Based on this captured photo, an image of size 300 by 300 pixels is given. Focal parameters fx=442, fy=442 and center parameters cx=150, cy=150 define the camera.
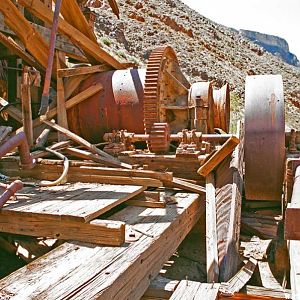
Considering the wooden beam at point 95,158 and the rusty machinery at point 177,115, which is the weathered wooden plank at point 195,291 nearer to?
the rusty machinery at point 177,115

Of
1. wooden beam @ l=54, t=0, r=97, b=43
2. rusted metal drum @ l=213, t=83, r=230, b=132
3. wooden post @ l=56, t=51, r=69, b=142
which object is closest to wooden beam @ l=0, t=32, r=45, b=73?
wooden post @ l=56, t=51, r=69, b=142

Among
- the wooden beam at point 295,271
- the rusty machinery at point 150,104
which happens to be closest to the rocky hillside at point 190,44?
the rusty machinery at point 150,104

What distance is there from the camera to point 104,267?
2693 millimetres

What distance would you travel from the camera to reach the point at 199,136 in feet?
17.7

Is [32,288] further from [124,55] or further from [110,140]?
[124,55]

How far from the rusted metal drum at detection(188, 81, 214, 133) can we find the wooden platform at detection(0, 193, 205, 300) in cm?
234

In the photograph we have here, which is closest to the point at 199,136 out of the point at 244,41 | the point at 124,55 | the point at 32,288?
the point at 32,288

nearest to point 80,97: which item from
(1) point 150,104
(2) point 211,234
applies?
(1) point 150,104

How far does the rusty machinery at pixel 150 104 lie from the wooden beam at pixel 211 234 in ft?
4.55

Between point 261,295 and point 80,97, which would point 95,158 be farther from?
point 261,295

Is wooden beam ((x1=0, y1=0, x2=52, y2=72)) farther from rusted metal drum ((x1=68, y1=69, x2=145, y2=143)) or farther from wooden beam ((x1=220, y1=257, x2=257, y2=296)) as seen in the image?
wooden beam ((x1=220, y1=257, x2=257, y2=296))

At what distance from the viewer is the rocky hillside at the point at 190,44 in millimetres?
24078

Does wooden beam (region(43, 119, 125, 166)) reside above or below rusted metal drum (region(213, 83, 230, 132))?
below

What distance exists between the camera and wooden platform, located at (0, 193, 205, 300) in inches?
93.3
